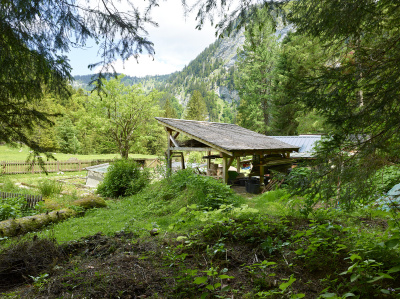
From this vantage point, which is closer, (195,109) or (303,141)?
(303,141)

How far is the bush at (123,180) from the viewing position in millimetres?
11422

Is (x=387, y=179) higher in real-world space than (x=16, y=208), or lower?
higher

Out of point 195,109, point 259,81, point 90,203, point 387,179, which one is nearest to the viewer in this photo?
point 387,179

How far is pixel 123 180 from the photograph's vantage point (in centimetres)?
1156

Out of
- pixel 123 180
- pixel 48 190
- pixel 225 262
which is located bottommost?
pixel 48 190

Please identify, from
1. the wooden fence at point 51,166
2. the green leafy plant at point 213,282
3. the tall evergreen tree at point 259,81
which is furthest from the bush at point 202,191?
the tall evergreen tree at point 259,81

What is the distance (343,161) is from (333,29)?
63.4 inches

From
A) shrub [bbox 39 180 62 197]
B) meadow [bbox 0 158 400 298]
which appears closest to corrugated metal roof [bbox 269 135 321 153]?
meadow [bbox 0 158 400 298]

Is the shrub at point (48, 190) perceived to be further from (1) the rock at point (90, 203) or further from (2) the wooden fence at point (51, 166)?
(2) the wooden fence at point (51, 166)

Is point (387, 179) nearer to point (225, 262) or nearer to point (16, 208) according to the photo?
point (225, 262)

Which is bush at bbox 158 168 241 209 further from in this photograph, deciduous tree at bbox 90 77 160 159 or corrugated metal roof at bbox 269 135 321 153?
deciduous tree at bbox 90 77 160 159

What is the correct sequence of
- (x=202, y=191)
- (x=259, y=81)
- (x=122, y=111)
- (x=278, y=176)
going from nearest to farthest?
(x=278, y=176), (x=202, y=191), (x=122, y=111), (x=259, y=81)

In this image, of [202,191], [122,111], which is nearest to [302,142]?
[202,191]

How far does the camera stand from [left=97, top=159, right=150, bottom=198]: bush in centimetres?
1142
